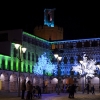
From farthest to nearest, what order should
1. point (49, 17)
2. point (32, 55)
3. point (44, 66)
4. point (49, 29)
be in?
point (49, 17) < point (49, 29) < point (44, 66) < point (32, 55)

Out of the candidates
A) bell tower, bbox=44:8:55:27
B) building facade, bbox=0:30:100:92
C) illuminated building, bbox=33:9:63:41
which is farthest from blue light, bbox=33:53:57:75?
bell tower, bbox=44:8:55:27

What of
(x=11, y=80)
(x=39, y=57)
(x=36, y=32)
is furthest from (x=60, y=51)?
(x=11, y=80)

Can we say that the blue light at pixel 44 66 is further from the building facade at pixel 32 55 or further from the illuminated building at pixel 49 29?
the illuminated building at pixel 49 29

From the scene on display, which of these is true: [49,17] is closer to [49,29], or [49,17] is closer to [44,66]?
[49,29]

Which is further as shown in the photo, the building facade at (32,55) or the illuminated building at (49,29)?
the illuminated building at (49,29)

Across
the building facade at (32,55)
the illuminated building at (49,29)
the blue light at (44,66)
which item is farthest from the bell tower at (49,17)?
the blue light at (44,66)

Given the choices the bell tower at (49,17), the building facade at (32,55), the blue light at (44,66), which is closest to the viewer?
the building facade at (32,55)

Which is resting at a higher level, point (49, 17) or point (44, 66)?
point (49, 17)

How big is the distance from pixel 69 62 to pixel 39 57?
1019 centimetres

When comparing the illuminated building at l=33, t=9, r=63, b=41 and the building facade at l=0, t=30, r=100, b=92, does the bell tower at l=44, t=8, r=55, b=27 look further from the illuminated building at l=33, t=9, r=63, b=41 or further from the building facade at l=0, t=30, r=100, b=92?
the building facade at l=0, t=30, r=100, b=92

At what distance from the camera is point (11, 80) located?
64938mm

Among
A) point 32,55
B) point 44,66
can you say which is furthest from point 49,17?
point 44,66

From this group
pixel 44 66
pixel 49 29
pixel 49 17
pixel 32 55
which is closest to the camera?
pixel 32 55

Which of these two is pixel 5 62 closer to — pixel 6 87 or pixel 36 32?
pixel 6 87
